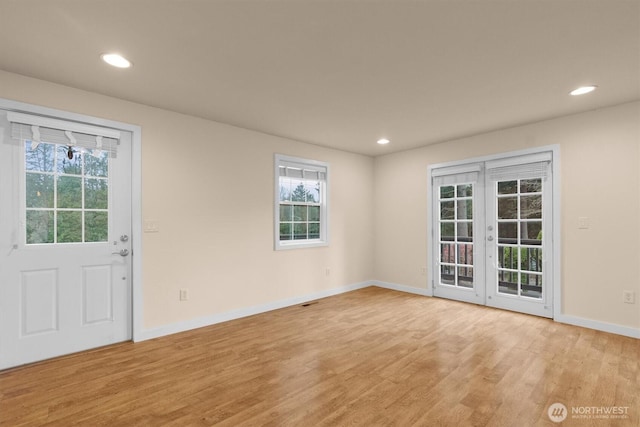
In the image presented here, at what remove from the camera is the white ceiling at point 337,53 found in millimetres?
1918

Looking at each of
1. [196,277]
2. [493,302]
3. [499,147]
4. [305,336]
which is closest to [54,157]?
[196,277]

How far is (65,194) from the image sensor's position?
303 centimetres

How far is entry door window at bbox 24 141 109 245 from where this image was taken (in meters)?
2.86

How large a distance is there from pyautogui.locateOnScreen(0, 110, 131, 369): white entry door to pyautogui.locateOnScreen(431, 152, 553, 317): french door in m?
4.42

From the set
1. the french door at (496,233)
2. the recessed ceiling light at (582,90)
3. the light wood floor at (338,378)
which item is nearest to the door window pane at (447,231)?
the french door at (496,233)

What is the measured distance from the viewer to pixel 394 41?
7.33 feet

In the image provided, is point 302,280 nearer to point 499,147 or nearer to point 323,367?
point 323,367

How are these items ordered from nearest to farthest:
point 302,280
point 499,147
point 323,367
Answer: point 323,367
point 499,147
point 302,280

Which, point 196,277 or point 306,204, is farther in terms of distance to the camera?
point 306,204

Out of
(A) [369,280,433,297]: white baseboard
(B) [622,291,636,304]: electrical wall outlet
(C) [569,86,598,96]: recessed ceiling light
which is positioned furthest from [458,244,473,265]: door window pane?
(C) [569,86,598,96]: recessed ceiling light

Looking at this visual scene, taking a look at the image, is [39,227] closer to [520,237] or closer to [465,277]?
[465,277]

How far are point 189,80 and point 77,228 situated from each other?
1.81 m

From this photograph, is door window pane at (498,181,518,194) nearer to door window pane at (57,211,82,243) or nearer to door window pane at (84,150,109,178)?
door window pane at (84,150,109,178)

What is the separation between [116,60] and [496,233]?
482cm
